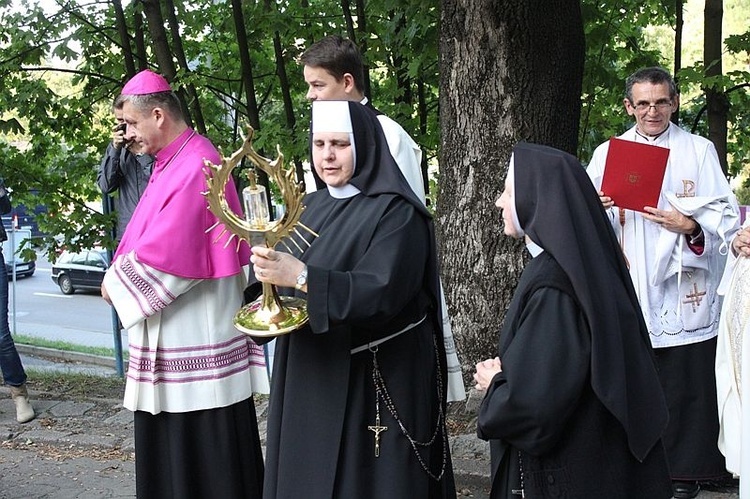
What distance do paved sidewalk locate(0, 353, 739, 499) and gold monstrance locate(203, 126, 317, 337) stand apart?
98.0 inches

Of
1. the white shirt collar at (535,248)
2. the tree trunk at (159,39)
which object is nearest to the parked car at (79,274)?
the tree trunk at (159,39)

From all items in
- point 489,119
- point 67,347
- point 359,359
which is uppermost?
point 489,119

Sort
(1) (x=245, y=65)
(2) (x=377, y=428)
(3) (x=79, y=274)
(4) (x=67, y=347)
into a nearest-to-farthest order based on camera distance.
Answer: (2) (x=377, y=428), (1) (x=245, y=65), (4) (x=67, y=347), (3) (x=79, y=274)

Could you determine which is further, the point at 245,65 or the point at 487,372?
the point at 245,65

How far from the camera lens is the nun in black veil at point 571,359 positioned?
2689 mm

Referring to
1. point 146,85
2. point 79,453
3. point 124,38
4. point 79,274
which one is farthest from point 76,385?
point 79,274

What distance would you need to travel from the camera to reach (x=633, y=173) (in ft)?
14.9

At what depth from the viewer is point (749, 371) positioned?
4.14m

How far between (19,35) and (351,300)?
6.48 m

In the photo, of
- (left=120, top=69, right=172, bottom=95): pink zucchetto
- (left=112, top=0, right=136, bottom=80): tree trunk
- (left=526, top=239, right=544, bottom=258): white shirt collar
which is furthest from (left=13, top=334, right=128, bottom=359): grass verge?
(left=526, top=239, right=544, bottom=258): white shirt collar

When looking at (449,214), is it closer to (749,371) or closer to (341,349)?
(749,371)

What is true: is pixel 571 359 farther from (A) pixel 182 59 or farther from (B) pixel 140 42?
(B) pixel 140 42

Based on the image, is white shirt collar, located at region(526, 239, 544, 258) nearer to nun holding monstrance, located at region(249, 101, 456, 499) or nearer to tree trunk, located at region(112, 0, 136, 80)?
nun holding monstrance, located at region(249, 101, 456, 499)

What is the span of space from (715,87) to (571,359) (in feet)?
16.8
